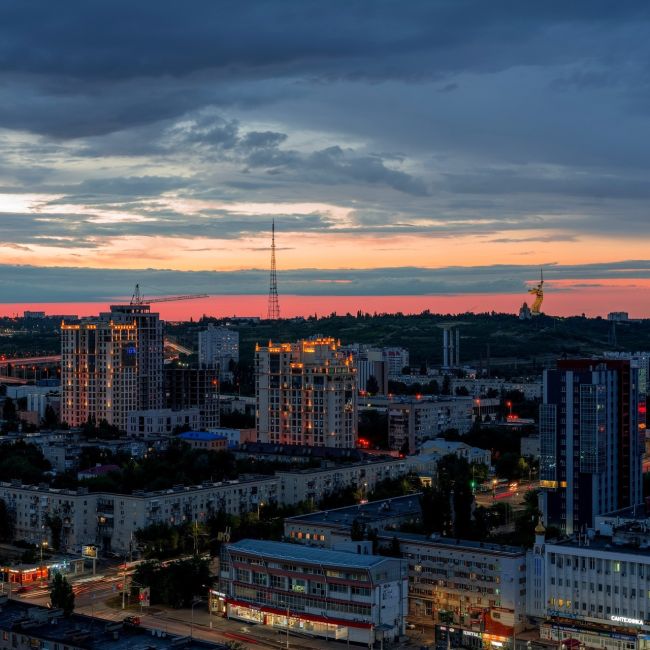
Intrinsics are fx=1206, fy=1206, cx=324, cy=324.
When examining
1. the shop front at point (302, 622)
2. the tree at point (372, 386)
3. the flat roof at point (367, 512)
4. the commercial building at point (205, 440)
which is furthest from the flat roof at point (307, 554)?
the tree at point (372, 386)

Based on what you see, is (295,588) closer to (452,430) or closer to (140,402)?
(452,430)

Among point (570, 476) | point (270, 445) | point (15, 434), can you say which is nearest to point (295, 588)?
point (570, 476)

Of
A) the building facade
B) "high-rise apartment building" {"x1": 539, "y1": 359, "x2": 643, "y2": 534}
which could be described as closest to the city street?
"high-rise apartment building" {"x1": 539, "y1": 359, "x2": 643, "y2": 534}

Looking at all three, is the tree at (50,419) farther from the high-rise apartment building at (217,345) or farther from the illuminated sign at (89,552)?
the high-rise apartment building at (217,345)

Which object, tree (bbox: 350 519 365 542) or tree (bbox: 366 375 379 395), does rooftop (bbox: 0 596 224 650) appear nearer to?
tree (bbox: 350 519 365 542)

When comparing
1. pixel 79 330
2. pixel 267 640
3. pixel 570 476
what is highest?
pixel 79 330
